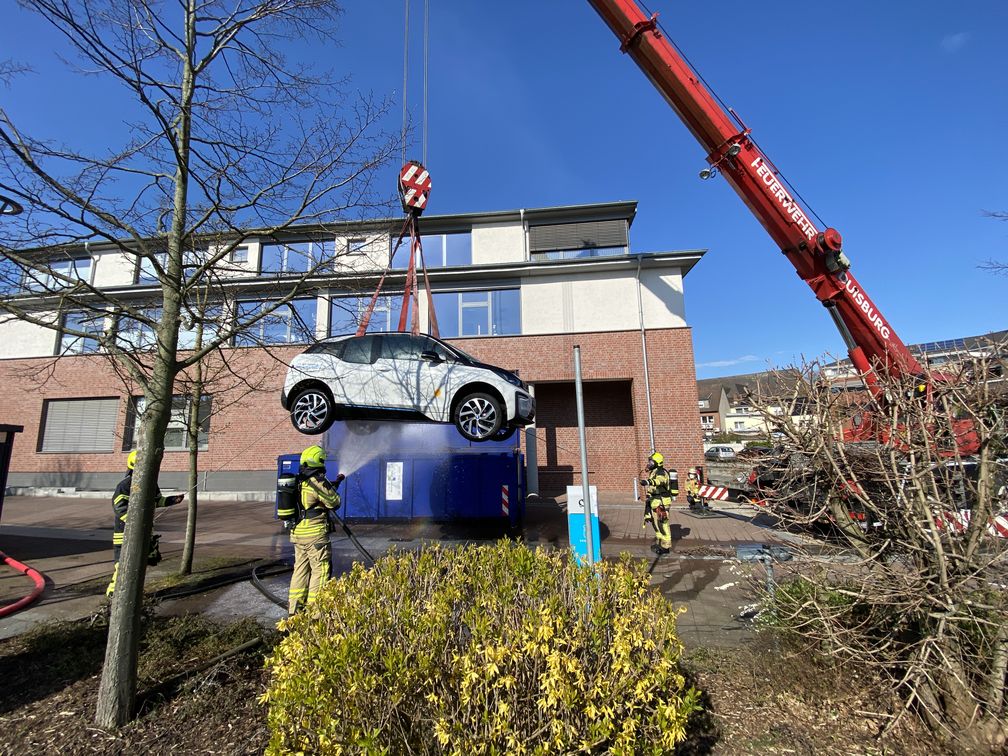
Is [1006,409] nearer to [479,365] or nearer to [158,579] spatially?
[479,365]

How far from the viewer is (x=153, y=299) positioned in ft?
18.0

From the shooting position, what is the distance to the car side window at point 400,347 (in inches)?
215

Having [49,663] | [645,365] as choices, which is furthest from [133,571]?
[645,365]

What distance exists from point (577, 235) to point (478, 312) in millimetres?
4586

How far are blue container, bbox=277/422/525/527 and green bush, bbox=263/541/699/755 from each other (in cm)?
793

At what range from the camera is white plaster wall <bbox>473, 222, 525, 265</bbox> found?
16250mm

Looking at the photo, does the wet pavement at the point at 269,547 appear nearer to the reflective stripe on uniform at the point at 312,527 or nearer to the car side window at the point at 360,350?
the reflective stripe on uniform at the point at 312,527

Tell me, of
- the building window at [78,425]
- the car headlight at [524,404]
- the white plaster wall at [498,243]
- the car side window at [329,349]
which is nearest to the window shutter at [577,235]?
the white plaster wall at [498,243]

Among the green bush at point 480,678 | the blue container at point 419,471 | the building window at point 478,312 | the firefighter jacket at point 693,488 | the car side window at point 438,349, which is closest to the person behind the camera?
the green bush at point 480,678

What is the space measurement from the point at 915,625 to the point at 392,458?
961cm

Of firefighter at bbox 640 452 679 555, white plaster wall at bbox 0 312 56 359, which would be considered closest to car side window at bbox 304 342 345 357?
firefighter at bbox 640 452 679 555

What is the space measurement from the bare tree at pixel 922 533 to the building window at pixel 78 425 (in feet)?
71.8

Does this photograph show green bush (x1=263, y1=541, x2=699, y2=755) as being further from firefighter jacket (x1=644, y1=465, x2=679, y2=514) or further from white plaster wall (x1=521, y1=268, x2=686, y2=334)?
white plaster wall (x1=521, y1=268, x2=686, y2=334)

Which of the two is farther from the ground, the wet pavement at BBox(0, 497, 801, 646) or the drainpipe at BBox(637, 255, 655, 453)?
the drainpipe at BBox(637, 255, 655, 453)
